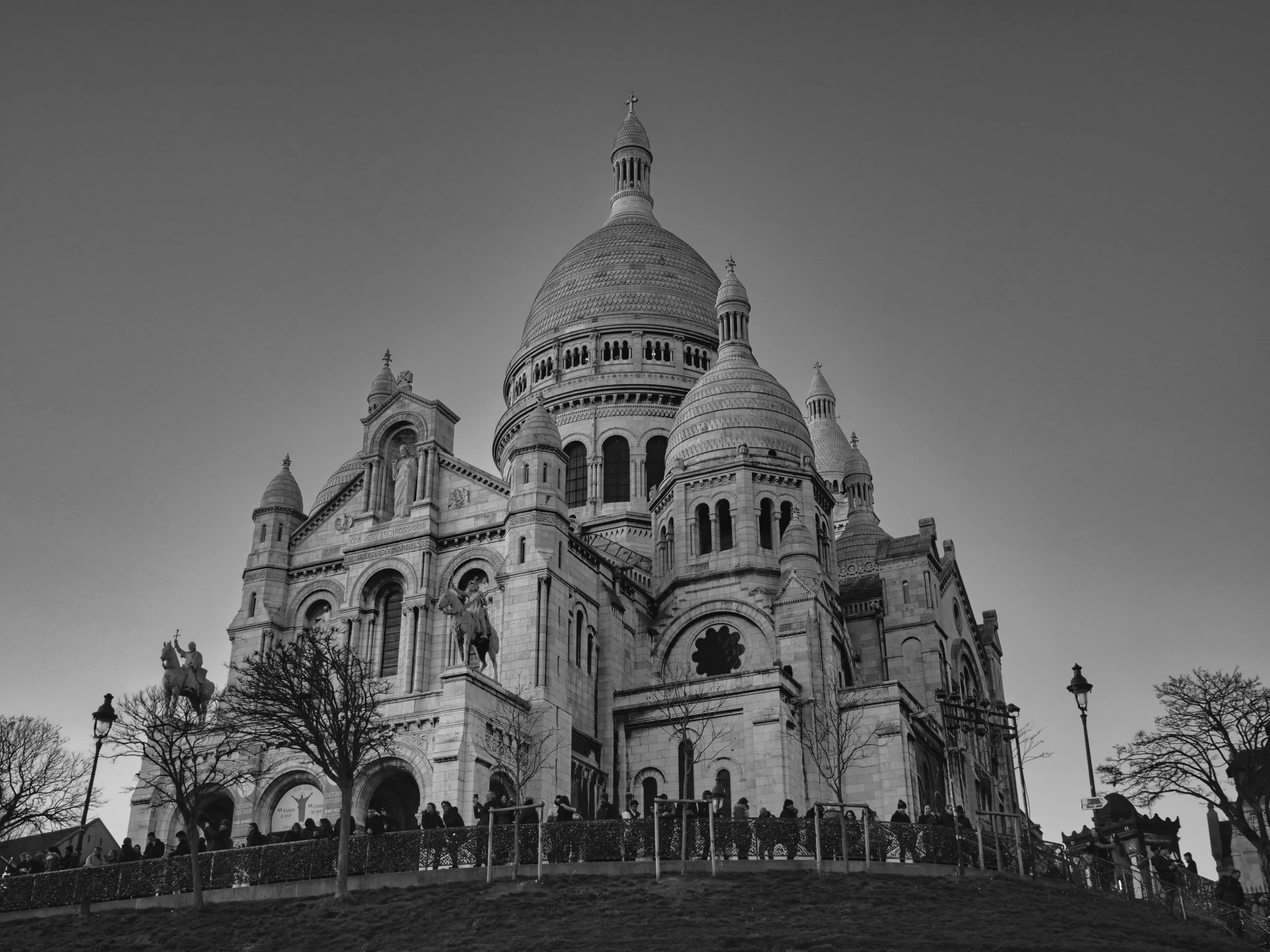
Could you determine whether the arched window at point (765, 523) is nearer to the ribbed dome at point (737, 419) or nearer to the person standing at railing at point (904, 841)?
the ribbed dome at point (737, 419)

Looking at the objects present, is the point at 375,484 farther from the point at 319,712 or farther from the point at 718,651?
the point at 319,712

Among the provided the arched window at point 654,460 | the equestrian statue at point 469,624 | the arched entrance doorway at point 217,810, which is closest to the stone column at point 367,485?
the equestrian statue at point 469,624

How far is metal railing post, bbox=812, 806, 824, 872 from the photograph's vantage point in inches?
1356

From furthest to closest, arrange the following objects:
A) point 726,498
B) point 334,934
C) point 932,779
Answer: point 726,498 → point 932,779 → point 334,934

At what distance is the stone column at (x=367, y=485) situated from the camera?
193ft

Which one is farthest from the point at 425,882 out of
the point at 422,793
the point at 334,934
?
the point at 422,793

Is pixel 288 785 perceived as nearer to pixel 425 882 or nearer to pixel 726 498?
pixel 425 882

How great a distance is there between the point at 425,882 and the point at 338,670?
7.43m

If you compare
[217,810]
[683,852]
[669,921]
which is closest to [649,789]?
[217,810]

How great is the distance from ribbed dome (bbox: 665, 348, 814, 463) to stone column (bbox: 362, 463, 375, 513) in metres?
14.8

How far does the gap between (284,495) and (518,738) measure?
20.2 meters

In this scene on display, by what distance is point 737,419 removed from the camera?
2596 inches

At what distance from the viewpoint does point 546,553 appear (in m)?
53.9

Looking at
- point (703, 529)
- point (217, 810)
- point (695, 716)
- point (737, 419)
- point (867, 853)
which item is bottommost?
point (867, 853)
